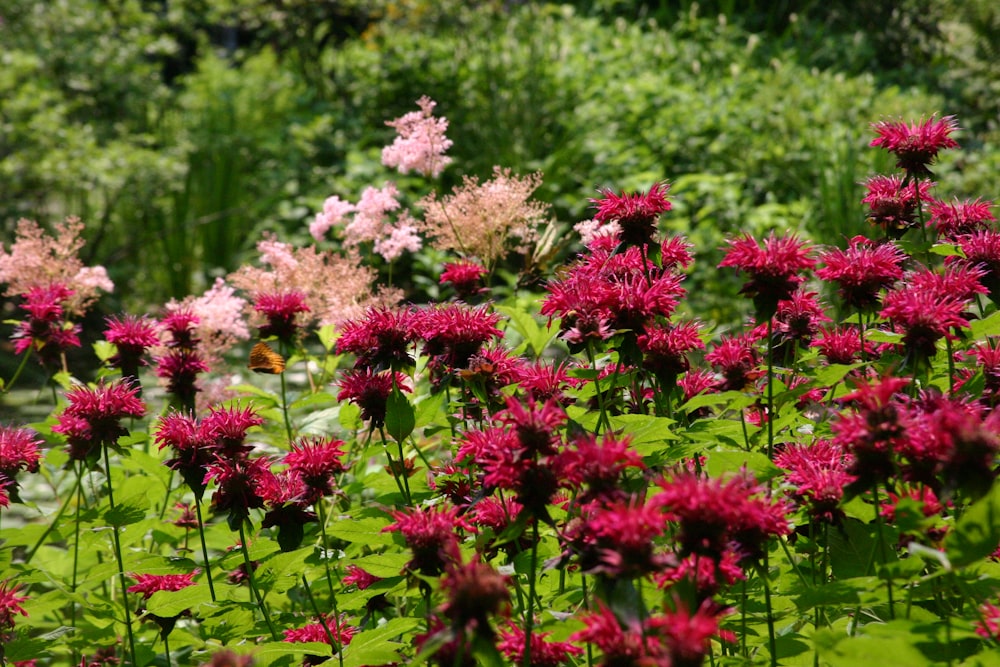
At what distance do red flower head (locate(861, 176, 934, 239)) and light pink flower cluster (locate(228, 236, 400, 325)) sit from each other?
1147mm

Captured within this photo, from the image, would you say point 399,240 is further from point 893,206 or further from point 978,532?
point 978,532

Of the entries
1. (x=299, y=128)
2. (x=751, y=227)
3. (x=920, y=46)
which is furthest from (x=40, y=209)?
(x=920, y=46)

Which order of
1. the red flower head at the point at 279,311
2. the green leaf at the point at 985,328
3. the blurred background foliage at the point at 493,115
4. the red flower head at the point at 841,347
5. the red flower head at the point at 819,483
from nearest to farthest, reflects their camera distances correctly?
the red flower head at the point at 819,483, the green leaf at the point at 985,328, the red flower head at the point at 841,347, the red flower head at the point at 279,311, the blurred background foliage at the point at 493,115

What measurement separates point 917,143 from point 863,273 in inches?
16.1

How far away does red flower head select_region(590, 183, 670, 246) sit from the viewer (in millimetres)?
1636

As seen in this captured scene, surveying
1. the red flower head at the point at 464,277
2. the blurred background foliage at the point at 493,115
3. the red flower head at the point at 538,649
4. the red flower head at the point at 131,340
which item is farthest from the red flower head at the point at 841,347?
the blurred background foliage at the point at 493,115

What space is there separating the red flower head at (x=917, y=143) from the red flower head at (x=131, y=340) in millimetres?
1657

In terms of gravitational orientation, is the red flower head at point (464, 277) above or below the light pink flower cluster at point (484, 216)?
below

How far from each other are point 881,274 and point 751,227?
430 cm

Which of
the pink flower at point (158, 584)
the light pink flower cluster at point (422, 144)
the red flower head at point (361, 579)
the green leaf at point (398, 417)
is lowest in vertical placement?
the pink flower at point (158, 584)

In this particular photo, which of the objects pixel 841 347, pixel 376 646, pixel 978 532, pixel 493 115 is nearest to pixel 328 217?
pixel 841 347

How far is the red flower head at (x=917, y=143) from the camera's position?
1.85 m

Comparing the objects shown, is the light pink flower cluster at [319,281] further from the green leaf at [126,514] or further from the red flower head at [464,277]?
the green leaf at [126,514]

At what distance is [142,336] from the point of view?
89.5 inches
